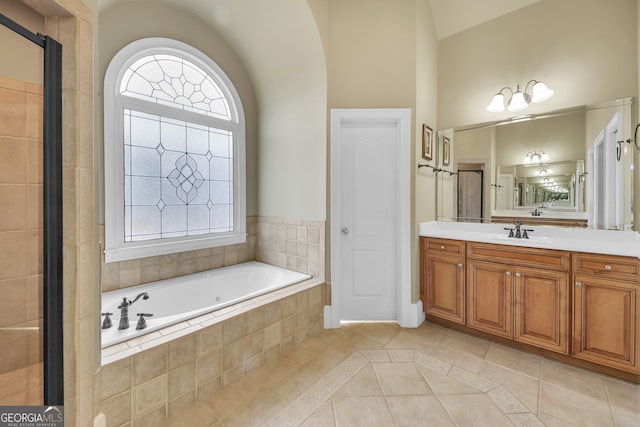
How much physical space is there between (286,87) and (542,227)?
268 centimetres

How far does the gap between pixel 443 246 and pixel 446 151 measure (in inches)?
40.4

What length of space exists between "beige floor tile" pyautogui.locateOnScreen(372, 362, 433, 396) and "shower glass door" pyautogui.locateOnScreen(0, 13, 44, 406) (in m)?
1.65

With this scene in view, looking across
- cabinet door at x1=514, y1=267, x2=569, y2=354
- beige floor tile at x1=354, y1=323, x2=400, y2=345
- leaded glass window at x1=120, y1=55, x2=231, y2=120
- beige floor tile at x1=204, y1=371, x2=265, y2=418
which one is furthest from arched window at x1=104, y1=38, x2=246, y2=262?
cabinet door at x1=514, y1=267, x2=569, y2=354

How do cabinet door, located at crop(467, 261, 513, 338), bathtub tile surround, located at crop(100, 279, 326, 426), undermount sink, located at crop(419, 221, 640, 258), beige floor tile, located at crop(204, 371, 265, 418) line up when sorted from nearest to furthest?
bathtub tile surround, located at crop(100, 279, 326, 426) → beige floor tile, located at crop(204, 371, 265, 418) → undermount sink, located at crop(419, 221, 640, 258) → cabinet door, located at crop(467, 261, 513, 338)

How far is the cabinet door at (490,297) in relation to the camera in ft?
6.81

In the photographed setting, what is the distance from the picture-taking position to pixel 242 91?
9.54 feet

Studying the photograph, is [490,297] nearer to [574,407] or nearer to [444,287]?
[444,287]

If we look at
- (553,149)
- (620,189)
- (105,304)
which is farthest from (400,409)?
(553,149)

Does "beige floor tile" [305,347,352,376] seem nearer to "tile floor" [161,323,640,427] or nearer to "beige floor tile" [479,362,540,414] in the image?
"tile floor" [161,323,640,427]

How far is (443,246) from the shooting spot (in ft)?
7.95

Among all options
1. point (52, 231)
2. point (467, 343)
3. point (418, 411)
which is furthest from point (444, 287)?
point (52, 231)

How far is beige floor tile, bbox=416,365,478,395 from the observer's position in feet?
5.30

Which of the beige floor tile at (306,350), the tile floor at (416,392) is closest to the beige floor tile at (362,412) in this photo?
the tile floor at (416,392)

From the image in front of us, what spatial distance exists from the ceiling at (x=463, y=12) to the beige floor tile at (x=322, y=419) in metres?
3.46
